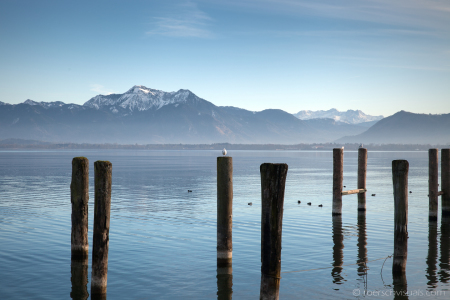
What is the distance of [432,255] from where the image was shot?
53.7 ft

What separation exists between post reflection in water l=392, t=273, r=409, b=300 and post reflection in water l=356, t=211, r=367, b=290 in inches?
34.4

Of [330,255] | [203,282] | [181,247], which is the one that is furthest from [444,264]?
[181,247]

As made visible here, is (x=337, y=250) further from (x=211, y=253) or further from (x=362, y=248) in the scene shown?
(x=211, y=253)

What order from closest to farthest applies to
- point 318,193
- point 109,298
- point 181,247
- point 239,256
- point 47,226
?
point 109,298 < point 239,256 < point 181,247 < point 47,226 < point 318,193

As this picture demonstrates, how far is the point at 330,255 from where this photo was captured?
16.4 meters

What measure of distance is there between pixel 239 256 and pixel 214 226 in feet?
22.1

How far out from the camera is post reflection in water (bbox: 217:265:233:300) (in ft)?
40.7

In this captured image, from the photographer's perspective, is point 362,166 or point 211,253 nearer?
point 211,253

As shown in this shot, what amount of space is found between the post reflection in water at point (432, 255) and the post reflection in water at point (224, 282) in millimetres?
5973

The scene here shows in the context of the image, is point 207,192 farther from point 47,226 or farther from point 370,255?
point 370,255

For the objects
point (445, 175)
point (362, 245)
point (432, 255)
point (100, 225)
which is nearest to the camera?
point (100, 225)

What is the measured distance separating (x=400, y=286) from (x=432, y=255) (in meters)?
4.40

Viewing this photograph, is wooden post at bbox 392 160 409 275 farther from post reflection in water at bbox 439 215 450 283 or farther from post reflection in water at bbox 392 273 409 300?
post reflection in water at bbox 439 215 450 283

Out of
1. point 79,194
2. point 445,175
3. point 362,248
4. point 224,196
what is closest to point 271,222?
point 224,196
